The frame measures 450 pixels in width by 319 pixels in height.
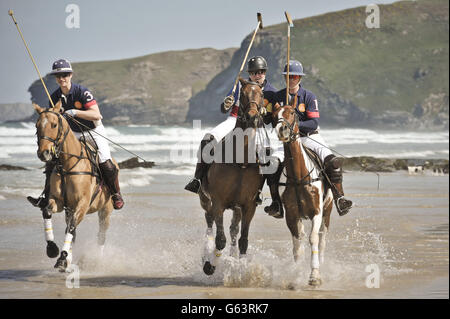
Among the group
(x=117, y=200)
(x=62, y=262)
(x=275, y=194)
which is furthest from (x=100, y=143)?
(x=275, y=194)

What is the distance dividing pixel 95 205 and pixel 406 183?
17.8 m

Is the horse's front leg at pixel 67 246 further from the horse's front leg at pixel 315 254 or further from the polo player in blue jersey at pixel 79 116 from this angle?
the horse's front leg at pixel 315 254

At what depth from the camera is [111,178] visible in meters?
11.6

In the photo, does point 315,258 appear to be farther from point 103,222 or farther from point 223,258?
point 103,222

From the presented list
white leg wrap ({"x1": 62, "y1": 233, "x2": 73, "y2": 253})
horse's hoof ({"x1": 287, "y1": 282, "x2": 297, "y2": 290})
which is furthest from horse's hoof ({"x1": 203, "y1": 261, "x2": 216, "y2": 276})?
white leg wrap ({"x1": 62, "y1": 233, "x2": 73, "y2": 253})

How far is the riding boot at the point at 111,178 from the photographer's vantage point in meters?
11.4

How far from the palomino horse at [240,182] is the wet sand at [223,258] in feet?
1.11

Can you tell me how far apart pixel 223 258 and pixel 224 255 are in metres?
0.60

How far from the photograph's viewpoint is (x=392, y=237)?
47.9 ft

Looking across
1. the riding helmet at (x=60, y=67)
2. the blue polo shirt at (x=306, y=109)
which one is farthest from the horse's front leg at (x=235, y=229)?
the riding helmet at (x=60, y=67)

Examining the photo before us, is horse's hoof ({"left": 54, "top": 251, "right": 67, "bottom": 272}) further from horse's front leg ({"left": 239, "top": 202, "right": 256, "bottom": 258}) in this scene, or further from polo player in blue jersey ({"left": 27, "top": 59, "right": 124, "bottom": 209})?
horse's front leg ({"left": 239, "top": 202, "right": 256, "bottom": 258})

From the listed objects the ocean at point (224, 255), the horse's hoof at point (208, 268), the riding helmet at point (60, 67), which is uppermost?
the riding helmet at point (60, 67)

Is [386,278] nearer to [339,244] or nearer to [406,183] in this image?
[339,244]

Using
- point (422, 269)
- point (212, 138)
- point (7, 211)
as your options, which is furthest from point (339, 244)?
point (7, 211)
